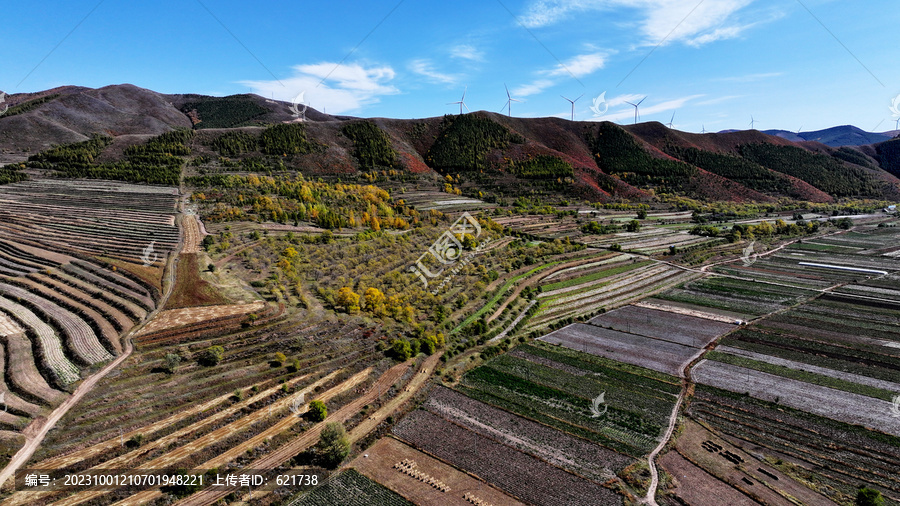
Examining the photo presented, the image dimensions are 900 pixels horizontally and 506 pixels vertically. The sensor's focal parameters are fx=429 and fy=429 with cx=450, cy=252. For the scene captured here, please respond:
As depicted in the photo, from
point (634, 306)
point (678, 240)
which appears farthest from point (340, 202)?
point (678, 240)

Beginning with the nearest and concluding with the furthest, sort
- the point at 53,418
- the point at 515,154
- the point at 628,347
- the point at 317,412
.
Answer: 1. the point at 53,418
2. the point at 317,412
3. the point at 628,347
4. the point at 515,154

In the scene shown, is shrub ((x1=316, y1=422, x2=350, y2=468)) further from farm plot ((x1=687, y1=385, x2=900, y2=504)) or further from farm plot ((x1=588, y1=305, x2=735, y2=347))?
farm plot ((x1=588, y1=305, x2=735, y2=347))

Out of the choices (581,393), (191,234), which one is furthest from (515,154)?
(581,393)

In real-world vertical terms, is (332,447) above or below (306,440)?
above

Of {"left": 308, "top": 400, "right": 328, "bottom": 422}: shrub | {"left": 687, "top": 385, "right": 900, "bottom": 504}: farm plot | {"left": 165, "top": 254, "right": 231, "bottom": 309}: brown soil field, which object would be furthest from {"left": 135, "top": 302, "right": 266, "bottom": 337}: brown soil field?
{"left": 687, "top": 385, "right": 900, "bottom": 504}: farm plot

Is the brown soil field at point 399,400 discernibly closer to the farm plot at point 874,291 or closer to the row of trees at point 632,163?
the farm plot at point 874,291

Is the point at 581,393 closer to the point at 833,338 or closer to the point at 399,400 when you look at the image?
the point at 399,400

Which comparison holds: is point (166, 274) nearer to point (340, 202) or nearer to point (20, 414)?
point (20, 414)
